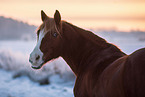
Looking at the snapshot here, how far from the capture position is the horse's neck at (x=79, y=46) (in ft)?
11.0

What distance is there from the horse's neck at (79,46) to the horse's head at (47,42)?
18 cm

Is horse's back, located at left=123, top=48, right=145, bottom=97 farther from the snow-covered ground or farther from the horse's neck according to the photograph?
the snow-covered ground

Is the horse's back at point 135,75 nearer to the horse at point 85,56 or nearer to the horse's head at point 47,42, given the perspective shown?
the horse at point 85,56

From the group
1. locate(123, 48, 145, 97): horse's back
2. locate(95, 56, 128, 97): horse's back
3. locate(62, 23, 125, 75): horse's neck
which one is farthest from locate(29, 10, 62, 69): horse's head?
locate(123, 48, 145, 97): horse's back

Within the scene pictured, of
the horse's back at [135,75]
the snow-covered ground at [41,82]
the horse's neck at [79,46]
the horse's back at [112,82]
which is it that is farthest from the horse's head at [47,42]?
the snow-covered ground at [41,82]

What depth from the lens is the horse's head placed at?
10.4ft

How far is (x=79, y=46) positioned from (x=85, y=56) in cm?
22

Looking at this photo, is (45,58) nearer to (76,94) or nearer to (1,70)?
(76,94)

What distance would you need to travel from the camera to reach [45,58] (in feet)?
10.8

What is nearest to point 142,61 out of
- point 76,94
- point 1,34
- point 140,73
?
point 140,73

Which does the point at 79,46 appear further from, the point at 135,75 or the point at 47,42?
the point at 135,75

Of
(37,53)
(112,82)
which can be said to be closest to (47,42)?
(37,53)

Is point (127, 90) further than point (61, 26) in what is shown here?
No

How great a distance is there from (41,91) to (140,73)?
638 centimetres
